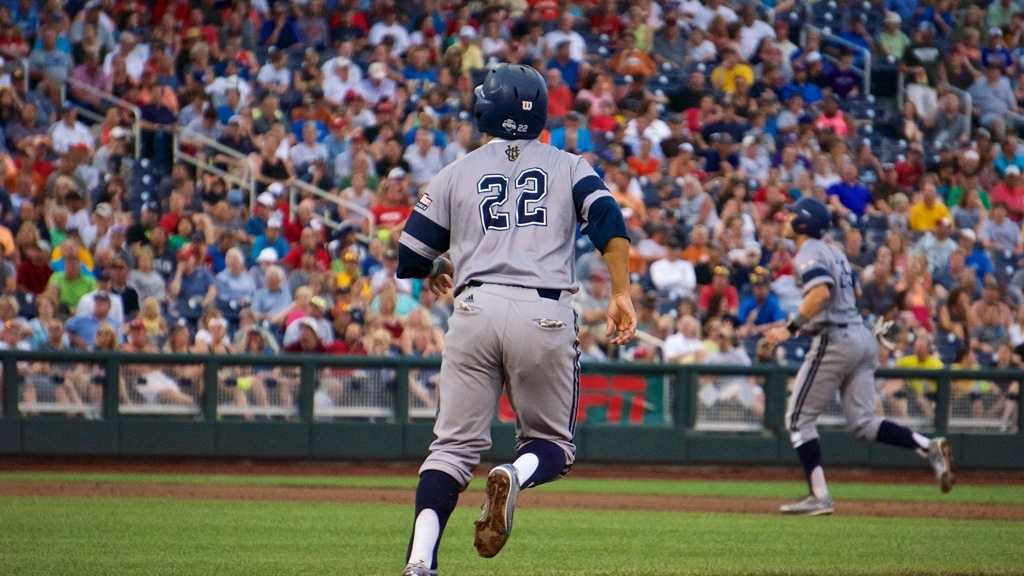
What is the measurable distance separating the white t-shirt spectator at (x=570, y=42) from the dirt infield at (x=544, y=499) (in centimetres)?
827

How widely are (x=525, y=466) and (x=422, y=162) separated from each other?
1179cm

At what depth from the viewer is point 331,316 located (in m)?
15.7

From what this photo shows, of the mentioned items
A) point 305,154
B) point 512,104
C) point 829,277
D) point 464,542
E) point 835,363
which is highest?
point 305,154

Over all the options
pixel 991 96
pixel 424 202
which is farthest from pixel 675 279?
pixel 424 202

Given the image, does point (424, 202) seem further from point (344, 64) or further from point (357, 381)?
point (344, 64)

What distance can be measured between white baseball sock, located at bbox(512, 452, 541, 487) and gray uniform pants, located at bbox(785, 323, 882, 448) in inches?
199

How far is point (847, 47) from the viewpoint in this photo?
850 inches

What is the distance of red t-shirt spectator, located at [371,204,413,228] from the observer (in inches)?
661

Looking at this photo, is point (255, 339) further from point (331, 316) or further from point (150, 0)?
point (150, 0)

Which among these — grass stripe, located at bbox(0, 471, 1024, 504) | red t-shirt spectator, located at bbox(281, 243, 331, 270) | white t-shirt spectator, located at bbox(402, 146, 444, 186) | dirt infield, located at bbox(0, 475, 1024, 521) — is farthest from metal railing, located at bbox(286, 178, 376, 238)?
dirt infield, located at bbox(0, 475, 1024, 521)

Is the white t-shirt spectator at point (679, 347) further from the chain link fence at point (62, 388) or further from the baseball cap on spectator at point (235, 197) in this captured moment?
the chain link fence at point (62, 388)

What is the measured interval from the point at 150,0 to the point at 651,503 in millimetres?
10299

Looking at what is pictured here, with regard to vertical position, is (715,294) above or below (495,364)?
above

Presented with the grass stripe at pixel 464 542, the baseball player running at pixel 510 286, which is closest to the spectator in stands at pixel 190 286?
the grass stripe at pixel 464 542
